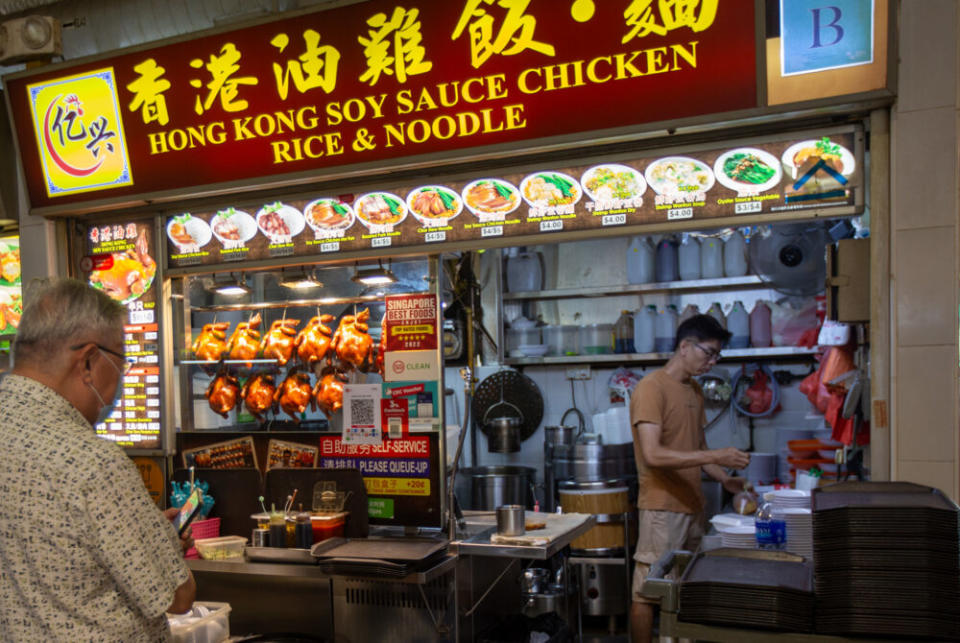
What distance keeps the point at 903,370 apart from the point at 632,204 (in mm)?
1377

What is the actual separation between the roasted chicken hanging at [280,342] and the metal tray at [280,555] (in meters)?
1.21

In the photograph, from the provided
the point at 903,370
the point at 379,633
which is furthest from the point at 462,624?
the point at 903,370

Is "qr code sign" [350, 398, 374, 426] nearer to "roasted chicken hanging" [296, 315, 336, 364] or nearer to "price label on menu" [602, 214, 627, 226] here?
"roasted chicken hanging" [296, 315, 336, 364]

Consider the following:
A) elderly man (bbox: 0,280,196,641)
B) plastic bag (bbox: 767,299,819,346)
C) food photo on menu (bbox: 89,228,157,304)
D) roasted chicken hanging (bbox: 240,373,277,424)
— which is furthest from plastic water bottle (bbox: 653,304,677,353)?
elderly man (bbox: 0,280,196,641)

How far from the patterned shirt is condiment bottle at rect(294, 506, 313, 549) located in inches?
76.0

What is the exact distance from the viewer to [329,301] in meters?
4.73

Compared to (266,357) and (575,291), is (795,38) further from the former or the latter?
(575,291)

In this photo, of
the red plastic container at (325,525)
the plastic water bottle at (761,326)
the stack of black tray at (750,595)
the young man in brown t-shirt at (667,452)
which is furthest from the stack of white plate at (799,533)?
the plastic water bottle at (761,326)

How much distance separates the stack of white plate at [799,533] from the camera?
3.13 m

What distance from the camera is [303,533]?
4.01 metres

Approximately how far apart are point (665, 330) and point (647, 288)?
40 centimetres

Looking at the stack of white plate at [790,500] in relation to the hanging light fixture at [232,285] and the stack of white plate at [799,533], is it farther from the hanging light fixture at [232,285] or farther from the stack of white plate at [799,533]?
the hanging light fixture at [232,285]

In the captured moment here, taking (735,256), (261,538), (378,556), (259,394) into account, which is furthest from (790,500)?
(735,256)

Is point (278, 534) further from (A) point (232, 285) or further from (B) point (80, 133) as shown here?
(B) point (80, 133)
